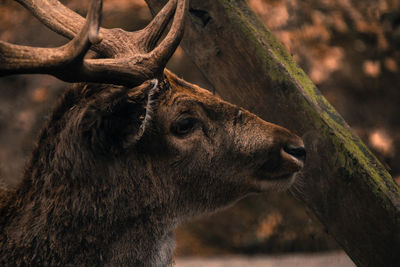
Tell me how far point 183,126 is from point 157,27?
71cm

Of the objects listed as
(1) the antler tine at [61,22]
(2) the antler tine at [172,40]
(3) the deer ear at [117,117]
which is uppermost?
(2) the antler tine at [172,40]

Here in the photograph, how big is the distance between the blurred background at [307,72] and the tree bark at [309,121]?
3.45m

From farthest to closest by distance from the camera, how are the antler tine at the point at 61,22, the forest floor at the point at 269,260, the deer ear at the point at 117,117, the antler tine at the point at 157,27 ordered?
1. the forest floor at the point at 269,260
2. the antler tine at the point at 157,27
3. the antler tine at the point at 61,22
4. the deer ear at the point at 117,117

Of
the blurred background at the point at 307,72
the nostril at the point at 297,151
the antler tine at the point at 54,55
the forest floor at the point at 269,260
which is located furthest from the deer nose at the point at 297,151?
the forest floor at the point at 269,260

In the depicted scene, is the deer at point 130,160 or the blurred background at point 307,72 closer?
the deer at point 130,160

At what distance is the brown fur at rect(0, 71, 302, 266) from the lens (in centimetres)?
264

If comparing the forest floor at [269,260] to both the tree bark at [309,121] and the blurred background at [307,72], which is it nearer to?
the blurred background at [307,72]

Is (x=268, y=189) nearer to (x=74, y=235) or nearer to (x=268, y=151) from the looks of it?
(x=268, y=151)

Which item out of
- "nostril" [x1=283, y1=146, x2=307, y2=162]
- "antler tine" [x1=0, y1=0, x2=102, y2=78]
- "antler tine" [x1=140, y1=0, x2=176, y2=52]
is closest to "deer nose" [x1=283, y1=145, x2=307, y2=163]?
"nostril" [x1=283, y1=146, x2=307, y2=162]

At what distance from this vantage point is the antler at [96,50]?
2133mm

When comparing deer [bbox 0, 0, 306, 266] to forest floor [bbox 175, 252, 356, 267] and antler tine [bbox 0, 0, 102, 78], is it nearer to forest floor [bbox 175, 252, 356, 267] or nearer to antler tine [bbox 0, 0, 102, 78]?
antler tine [bbox 0, 0, 102, 78]

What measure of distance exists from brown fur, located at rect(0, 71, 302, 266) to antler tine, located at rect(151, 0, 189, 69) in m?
0.20

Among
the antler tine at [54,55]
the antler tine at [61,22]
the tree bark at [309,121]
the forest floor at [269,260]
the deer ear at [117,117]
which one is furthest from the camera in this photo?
the forest floor at [269,260]

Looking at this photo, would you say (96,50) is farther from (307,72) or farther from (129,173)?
(307,72)
